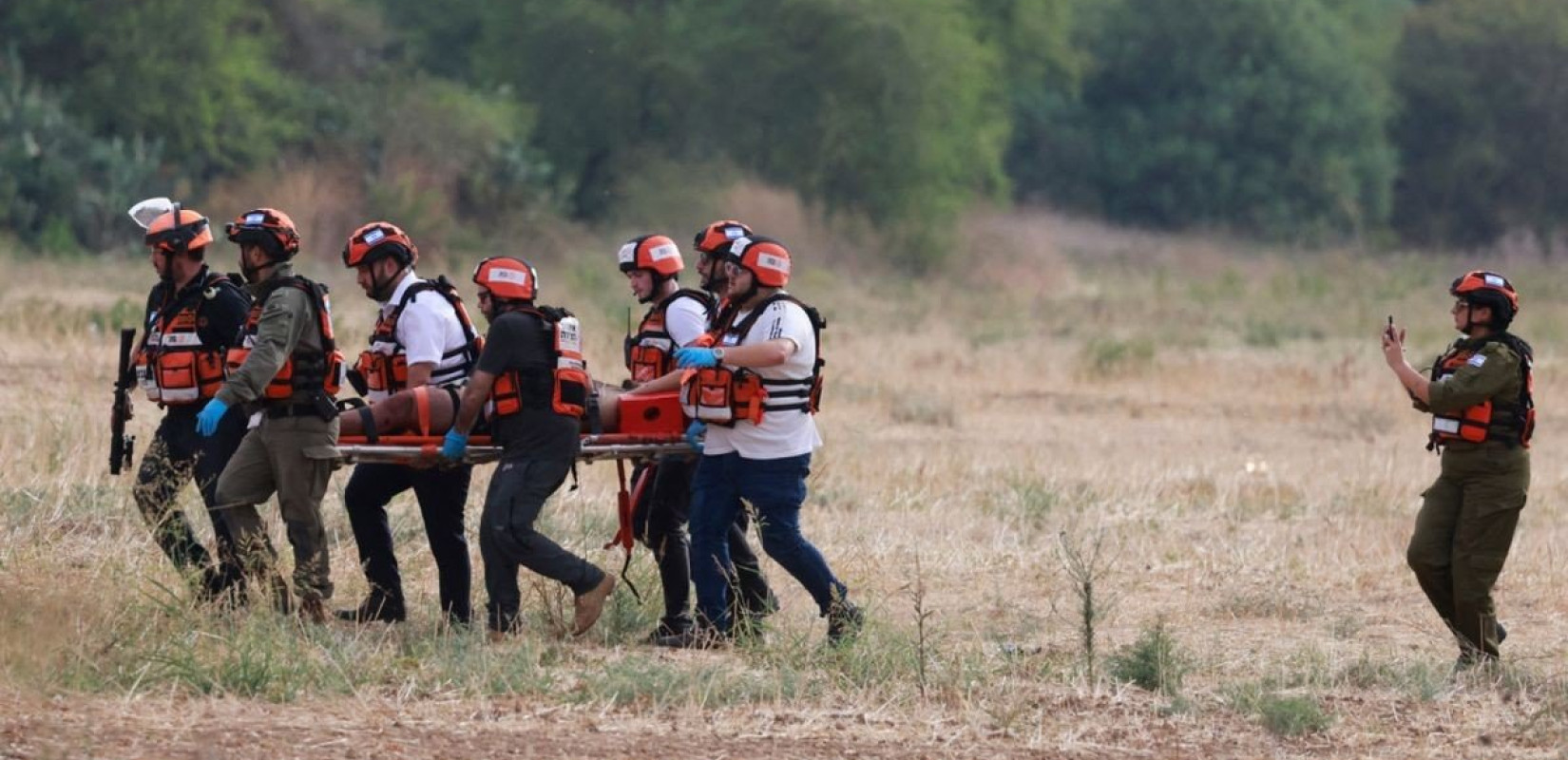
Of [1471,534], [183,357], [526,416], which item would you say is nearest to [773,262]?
[526,416]

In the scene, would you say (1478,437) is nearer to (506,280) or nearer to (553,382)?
(553,382)

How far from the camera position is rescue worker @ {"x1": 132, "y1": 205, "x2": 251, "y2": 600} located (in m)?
8.88

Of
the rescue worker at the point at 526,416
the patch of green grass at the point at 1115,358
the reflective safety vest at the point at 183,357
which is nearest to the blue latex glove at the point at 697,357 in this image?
the rescue worker at the point at 526,416

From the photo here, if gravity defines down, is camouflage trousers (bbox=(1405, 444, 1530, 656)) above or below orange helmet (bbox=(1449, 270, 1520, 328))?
below

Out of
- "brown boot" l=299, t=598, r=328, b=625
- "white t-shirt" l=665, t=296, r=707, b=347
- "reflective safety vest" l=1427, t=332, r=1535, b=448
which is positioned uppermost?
"white t-shirt" l=665, t=296, r=707, b=347

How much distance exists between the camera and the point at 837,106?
4184 centimetres

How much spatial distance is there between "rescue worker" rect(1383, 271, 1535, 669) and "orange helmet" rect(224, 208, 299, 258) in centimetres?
425

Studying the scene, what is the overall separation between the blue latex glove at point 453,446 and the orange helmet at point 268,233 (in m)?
0.94

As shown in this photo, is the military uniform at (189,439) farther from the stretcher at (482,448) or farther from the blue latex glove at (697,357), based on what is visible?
the blue latex glove at (697,357)

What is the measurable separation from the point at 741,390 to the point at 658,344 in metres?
0.98

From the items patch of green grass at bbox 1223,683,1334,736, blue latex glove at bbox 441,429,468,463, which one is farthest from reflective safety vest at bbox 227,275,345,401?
patch of green grass at bbox 1223,683,1334,736

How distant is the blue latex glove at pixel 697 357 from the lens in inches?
336

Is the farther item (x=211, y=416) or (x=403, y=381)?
(x=403, y=381)

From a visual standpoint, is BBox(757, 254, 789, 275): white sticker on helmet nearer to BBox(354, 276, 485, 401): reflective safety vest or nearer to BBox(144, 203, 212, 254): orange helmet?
BBox(354, 276, 485, 401): reflective safety vest
